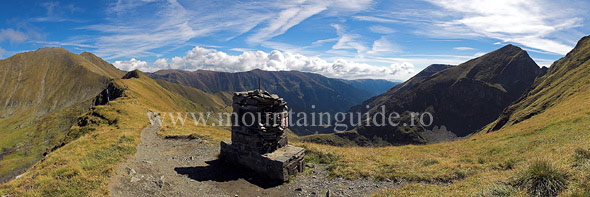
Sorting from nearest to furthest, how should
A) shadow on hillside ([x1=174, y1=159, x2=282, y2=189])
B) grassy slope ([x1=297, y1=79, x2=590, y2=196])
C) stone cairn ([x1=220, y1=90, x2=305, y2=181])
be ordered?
grassy slope ([x1=297, y1=79, x2=590, y2=196]), shadow on hillside ([x1=174, y1=159, x2=282, y2=189]), stone cairn ([x1=220, y1=90, x2=305, y2=181])

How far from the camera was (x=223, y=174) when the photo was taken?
17.8 m

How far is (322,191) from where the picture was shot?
14.9 metres

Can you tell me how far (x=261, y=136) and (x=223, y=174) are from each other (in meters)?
3.89

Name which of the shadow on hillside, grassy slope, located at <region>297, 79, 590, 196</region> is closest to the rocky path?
the shadow on hillside

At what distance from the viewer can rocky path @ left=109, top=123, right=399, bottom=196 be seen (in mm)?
14359

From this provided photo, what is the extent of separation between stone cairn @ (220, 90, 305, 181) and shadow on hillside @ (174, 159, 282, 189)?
1.43 feet

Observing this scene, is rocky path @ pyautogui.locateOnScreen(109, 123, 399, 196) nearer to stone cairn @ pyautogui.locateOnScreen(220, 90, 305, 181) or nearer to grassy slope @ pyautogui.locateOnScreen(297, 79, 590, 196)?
stone cairn @ pyautogui.locateOnScreen(220, 90, 305, 181)

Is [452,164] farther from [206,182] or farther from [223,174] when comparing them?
[206,182]

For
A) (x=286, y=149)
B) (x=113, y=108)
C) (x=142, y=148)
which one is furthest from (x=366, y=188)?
(x=113, y=108)

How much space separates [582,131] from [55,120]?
203640 millimetres

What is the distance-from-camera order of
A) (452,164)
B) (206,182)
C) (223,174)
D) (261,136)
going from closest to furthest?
(206,182), (452,164), (261,136), (223,174)

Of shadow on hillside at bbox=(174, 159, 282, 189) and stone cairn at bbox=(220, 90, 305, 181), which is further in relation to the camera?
stone cairn at bbox=(220, 90, 305, 181)

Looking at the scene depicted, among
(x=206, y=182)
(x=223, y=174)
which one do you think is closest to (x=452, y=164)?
(x=223, y=174)

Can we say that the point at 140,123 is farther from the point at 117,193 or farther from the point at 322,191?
the point at 322,191
